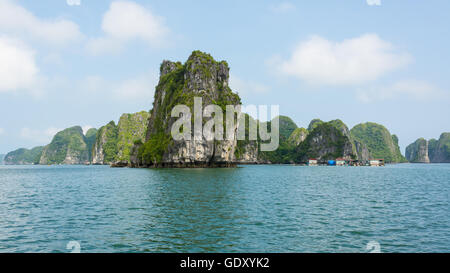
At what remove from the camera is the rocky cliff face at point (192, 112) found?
111 metres

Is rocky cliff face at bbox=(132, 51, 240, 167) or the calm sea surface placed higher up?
rocky cliff face at bbox=(132, 51, 240, 167)

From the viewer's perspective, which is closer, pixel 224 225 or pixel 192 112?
pixel 224 225

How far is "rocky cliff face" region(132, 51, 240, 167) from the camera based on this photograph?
4380 inches

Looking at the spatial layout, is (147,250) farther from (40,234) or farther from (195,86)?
(195,86)

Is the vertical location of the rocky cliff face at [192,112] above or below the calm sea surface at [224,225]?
above

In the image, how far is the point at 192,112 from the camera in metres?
111

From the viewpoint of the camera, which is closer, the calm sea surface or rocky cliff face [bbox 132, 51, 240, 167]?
the calm sea surface

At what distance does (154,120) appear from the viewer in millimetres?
144875

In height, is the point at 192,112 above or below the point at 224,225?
above

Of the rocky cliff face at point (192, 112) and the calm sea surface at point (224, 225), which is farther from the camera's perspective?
the rocky cliff face at point (192, 112)
